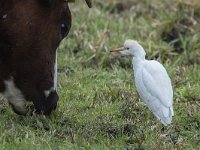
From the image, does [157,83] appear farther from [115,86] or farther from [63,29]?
[115,86]

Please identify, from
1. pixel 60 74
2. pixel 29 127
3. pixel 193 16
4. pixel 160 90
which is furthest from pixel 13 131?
pixel 193 16

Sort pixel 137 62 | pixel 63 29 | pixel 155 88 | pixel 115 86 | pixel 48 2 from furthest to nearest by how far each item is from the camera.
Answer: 1. pixel 115 86
2. pixel 137 62
3. pixel 155 88
4. pixel 63 29
5. pixel 48 2

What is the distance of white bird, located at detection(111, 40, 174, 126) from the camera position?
529 cm

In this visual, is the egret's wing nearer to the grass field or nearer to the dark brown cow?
the grass field

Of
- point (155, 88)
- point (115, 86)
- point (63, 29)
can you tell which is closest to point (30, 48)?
point (63, 29)

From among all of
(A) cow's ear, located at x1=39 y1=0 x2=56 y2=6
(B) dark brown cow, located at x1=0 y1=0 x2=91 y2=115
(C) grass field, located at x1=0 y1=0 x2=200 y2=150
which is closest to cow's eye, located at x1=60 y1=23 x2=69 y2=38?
(B) dark brown cow, located at x1=0 y1=0 x2=91 y2=115

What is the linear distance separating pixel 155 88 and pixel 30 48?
978 millimetres

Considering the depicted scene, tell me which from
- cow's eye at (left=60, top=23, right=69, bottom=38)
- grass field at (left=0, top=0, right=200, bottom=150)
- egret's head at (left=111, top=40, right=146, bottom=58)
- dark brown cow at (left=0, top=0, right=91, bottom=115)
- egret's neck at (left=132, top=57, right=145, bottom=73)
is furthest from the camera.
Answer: egret's head at (left=111, top=40, right=146, bottom=58)

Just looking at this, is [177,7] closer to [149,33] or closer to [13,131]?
[149,33]

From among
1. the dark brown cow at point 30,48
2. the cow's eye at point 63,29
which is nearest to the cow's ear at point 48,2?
the dark brown cow at point 30,48

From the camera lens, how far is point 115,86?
6.85 meters

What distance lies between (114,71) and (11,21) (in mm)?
2648

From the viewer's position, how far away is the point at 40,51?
5.06m

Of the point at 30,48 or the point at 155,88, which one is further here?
the point at 155,88
